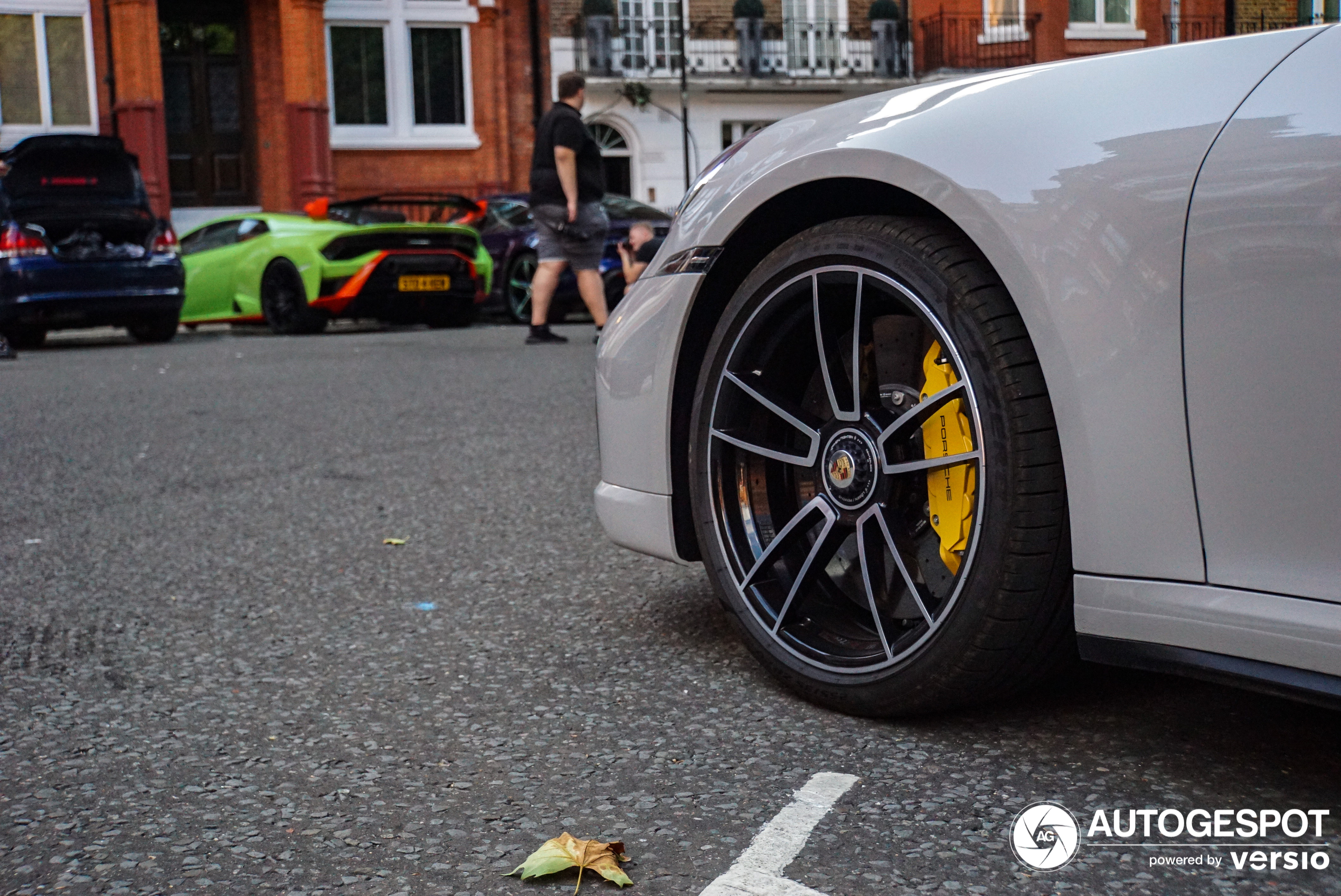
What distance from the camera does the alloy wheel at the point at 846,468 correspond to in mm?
2264

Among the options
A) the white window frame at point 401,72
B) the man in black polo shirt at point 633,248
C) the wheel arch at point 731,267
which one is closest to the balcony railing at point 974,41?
the wheel arch at point 731,267

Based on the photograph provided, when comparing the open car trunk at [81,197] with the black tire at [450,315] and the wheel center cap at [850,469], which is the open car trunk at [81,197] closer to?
the black tire at [450,315]

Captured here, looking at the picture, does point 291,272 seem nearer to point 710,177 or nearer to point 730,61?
point 710,177

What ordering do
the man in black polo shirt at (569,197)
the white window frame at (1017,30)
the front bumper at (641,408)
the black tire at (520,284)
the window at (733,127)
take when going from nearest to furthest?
the front bumper at (641,408) → the white window frame at (1017,30) → the man in black polo shirt at (569,197) → the black tire at (520,284) → the window at (733,127)

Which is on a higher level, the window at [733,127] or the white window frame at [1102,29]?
the window at [733,127]

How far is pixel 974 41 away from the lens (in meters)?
15.9

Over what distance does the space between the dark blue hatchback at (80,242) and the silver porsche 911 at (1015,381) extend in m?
10.3

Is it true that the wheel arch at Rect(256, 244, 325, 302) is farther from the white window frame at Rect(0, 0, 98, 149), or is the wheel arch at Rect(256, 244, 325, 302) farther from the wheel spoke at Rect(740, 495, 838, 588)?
the white window frame at Rect(0, 0, 98, 149)

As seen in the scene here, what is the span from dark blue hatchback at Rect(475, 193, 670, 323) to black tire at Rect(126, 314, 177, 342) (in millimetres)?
3158

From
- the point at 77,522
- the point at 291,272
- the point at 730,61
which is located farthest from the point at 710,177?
the point at 730,61

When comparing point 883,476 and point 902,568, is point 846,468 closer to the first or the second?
point 883,476

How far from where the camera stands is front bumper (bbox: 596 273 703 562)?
108 inches

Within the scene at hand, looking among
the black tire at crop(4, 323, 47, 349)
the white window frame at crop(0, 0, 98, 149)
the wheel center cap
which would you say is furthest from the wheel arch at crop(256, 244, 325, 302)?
the white window frame at crop(0, 0, 98, 149)

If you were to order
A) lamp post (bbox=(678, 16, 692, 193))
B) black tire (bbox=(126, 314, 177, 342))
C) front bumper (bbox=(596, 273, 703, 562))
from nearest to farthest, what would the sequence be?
front bumper (bbox=(596, 273, 703, 562)) < black tire (bbox=(126, 314, 177, 342)) < lamp post (bbox=(678, 16, 692, 193))
